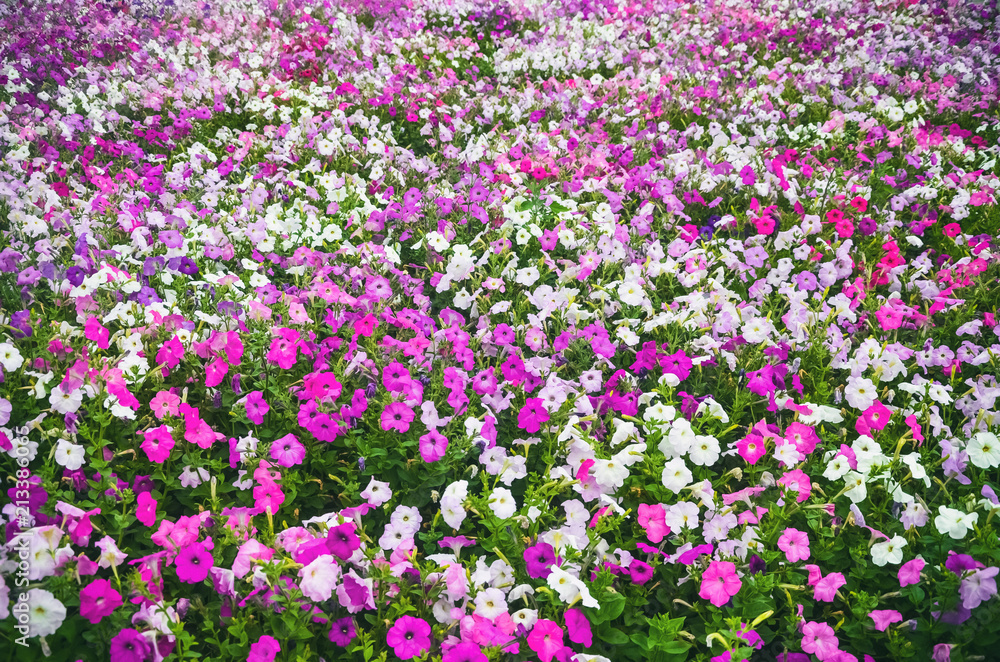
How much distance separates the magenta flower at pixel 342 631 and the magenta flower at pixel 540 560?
2.30ft

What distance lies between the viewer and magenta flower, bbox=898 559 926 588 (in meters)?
2.56

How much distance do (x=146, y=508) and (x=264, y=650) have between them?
836 mm

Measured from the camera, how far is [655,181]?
5.35 m

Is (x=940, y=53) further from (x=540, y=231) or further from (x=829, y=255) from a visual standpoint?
(x=540, y=231)

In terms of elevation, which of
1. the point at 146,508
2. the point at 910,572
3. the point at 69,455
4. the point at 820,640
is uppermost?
the point at 69,455

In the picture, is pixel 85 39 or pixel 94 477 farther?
pixel 85 39

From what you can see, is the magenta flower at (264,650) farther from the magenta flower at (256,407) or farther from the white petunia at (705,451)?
the white petunia at (705,451)

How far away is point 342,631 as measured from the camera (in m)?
2.39

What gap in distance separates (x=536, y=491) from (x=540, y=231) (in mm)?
2360

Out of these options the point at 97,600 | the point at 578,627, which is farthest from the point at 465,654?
the point at 97,600

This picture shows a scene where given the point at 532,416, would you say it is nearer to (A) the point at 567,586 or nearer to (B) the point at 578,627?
(A) the point at 567,586

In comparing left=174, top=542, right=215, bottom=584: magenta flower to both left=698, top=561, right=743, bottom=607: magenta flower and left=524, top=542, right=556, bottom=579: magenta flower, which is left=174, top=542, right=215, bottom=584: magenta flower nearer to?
left=524, top=542, right=556, bottom=579: magenta flower

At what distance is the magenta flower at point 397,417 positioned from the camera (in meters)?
3.00

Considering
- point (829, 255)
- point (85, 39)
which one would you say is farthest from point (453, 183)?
point (85, 39)
